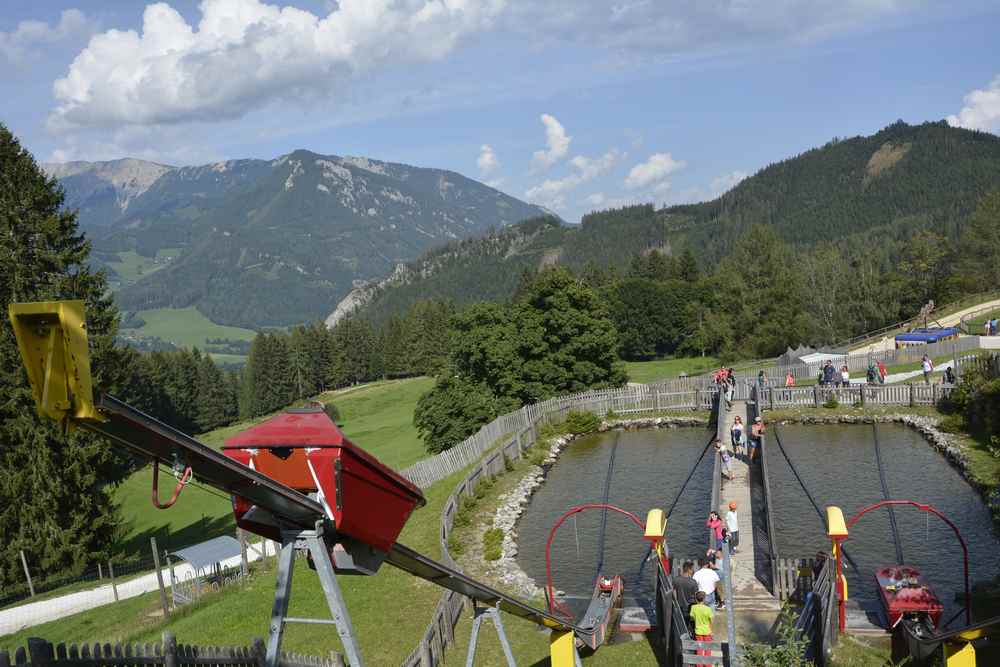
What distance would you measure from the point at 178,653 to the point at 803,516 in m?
22.8

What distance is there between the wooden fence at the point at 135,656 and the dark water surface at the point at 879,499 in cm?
1677

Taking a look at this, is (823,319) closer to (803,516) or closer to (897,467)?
(897,467)

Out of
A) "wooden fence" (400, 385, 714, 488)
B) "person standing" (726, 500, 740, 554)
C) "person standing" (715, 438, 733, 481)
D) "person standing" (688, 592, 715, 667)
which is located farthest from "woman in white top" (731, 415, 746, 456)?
"person standing" (688, 592, 715, 667)

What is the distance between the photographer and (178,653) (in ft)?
25.4

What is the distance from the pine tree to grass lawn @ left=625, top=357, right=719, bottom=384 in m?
50.3

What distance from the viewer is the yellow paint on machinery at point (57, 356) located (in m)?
3.67

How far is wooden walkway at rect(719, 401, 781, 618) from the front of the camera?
17.6 m

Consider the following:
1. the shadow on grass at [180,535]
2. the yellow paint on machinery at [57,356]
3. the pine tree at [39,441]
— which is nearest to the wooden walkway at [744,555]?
the yellow paint on machinery at [57,356]

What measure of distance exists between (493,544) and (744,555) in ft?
27.3

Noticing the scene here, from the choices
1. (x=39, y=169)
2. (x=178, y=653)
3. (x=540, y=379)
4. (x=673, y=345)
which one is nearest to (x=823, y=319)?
(x=673, y=345)

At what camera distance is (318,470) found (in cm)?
535

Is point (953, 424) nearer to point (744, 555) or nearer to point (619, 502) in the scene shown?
point (619, 502)

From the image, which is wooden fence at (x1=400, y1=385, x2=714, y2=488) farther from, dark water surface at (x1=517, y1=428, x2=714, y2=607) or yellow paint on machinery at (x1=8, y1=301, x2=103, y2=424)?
yellow paint on machinery at (x1=8, y1=301, x2=103, y2=424)

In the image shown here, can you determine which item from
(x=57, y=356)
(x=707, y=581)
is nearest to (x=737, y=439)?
(x=707, y=581)
